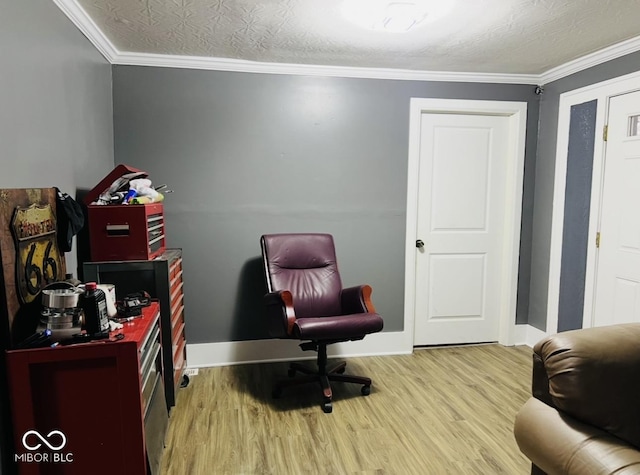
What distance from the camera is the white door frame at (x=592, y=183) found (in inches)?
110

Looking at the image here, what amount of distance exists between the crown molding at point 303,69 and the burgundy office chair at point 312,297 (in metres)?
1.23

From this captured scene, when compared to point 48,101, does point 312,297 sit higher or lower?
lower

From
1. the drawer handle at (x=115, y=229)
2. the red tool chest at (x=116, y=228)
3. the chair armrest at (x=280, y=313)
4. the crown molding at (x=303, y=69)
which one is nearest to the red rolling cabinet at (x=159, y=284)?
the red tool chest at (x=116, y=228)

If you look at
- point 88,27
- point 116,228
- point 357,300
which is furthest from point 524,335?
point 88,27

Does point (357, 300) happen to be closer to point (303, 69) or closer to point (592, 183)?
point (303, 69)

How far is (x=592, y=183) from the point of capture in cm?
293

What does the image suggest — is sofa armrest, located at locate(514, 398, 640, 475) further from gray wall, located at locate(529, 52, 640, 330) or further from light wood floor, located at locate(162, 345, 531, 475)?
gray wall, located at locate(529, 52, 640, 330)

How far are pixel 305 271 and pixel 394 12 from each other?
5.62 ft

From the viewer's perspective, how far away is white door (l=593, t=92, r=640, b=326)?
8.62ft

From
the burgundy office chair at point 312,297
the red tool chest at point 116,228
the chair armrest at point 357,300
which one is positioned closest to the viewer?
the red tool chest at point 116,228

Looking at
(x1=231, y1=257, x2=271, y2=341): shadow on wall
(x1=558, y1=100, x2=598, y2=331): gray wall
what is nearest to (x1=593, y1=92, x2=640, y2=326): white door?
(x1=558, y1=100, x2=598, y2=331): gray wall

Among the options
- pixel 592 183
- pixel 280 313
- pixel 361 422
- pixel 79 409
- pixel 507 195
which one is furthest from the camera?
pixel 507 195

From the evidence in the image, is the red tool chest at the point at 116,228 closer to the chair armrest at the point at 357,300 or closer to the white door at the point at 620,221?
the chair armrest at the point at 357,300

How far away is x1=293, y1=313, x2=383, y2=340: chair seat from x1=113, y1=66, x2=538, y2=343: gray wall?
82 cm
